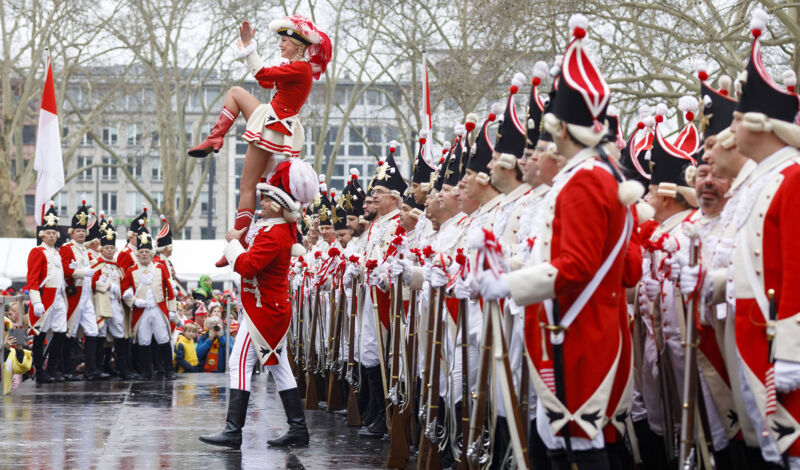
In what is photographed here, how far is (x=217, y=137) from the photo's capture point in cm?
857

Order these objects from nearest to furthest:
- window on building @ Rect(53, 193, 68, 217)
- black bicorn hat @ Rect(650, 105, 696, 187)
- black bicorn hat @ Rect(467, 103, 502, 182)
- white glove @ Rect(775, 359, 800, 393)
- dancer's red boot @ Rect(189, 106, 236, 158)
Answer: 1. white glove @ Rect(775, 359, 800, 393)
2. black bicorn hat @ Rect(650, 105, 696, 187)
3. black bicorn hat @ Rect(467, 103, 502, 182)
4. dancer's red boot @ Rect(189, 106, 236, 158)
5. window on building @ Rect(53, 193, 68, 217)

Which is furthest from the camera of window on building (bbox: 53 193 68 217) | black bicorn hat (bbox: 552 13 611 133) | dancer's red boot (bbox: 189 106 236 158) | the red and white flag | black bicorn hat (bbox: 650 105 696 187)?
window on building (bbox: 53 193 68 217)

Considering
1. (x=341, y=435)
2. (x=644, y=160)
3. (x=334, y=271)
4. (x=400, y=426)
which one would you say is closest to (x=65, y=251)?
(x=334, y=271)

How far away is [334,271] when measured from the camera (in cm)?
1070

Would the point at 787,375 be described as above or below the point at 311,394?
above

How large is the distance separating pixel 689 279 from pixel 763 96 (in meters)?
0.85

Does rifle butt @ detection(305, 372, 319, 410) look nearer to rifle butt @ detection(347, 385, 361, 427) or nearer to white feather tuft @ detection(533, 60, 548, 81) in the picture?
rifle butt @ detection(347, 385, 361, 427)

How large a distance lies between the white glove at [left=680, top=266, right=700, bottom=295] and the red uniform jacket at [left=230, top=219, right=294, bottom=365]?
3.90m

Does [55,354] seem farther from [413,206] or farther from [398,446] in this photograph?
[398,446]

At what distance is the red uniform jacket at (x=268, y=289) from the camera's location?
8.38 m

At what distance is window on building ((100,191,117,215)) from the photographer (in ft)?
236

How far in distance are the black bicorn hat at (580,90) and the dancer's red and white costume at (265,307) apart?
384cm

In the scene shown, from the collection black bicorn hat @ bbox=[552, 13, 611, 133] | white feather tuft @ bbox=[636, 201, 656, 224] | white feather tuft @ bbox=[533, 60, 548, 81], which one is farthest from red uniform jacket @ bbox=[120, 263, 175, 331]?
black bicorn hat @ bbox=[552, 13, 611, 133]

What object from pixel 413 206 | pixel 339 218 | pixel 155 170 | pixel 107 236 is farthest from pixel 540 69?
pixel 155 170
